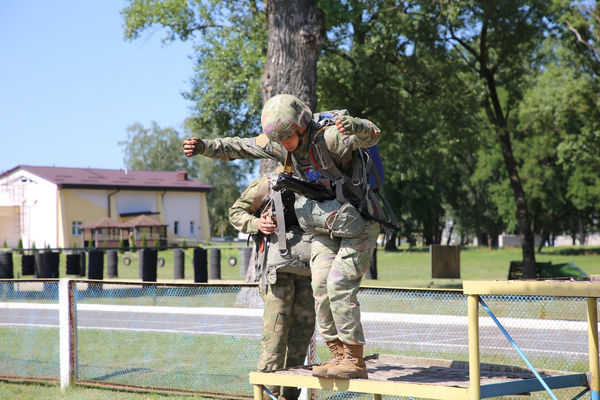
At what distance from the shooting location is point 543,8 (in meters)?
22.9

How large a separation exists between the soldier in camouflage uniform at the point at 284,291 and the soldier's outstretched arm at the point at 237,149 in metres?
0.29

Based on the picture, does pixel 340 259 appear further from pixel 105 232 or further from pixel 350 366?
pixel 105 232

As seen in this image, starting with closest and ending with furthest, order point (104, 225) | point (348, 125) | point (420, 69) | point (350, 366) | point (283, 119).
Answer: point (348, 125), point (350, 366), point (283, 119), point (420, 69), point (104, 225)

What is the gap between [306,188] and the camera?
171 inches

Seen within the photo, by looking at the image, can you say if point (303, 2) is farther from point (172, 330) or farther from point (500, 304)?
point (172, 330)

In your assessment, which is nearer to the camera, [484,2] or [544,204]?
[484,2]

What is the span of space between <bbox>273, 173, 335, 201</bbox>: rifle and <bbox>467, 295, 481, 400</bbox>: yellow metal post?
1.08 m

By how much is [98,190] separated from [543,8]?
44458mm

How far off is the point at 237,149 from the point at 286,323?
122 cm

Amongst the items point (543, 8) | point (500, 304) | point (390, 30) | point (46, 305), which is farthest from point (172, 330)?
point (543, 8)

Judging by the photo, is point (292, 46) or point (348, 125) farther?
point (292, 46)

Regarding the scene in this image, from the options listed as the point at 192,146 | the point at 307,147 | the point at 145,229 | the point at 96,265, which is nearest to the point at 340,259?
the point at 307,147

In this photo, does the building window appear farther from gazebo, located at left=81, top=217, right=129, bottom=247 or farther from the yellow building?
gazebo, located at left=81, top=217, right=129, bottom=247

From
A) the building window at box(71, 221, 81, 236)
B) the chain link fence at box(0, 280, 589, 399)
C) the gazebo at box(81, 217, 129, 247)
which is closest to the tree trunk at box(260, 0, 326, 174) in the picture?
the chain link fence at box(0, 280, 589, 399)
